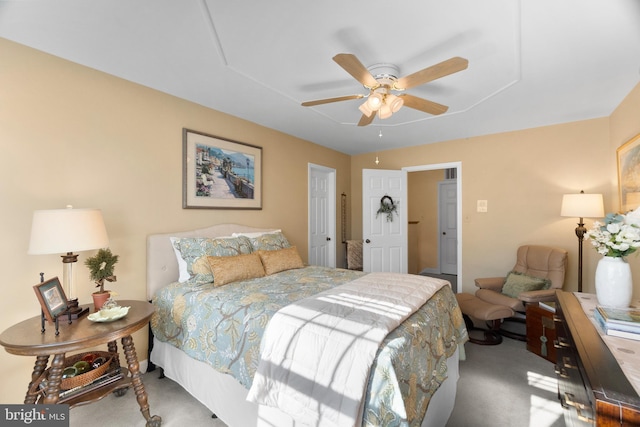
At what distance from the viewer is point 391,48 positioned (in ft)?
6.24

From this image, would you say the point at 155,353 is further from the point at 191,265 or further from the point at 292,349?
the point at 292,349

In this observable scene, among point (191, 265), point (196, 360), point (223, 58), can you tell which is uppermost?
point (223, 58)

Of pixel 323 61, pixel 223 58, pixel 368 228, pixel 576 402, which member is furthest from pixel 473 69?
pixel 368 228

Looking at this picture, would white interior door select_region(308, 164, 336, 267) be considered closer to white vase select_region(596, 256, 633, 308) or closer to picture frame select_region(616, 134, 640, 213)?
white vase select_region(596, 256, 633, 308)

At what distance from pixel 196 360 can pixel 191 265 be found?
0.76 meters

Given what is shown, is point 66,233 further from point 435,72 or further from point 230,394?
point 435,72

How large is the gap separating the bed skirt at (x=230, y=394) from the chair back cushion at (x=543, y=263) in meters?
→ 1.97

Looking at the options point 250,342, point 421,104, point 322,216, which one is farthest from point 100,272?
point 322,216

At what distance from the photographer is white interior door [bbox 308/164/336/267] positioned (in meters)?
4.44

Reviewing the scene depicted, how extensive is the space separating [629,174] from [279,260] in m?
3.24

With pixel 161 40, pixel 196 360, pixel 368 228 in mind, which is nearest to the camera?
pixel 161 40

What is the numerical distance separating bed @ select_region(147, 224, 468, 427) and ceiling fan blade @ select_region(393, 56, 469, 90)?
1.49m

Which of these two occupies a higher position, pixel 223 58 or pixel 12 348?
pixel 223 58

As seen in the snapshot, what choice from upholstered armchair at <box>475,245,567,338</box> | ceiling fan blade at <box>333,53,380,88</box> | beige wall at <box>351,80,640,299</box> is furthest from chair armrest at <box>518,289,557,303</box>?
ceiling fan blade at <box>333,53,380,88</box>
